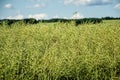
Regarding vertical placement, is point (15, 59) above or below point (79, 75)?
above

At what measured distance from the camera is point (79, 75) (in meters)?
7.07

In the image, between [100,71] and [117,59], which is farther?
[117,59]

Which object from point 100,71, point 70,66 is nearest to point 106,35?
point 100,71

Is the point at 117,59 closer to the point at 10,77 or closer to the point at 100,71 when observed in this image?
the point at 100,71

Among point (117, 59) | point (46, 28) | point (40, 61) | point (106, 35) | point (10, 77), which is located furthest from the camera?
point (46, 28)

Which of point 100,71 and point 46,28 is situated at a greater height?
point 46,28

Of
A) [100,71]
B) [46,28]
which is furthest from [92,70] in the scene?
[46,28]

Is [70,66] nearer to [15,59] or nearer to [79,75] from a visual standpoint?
[79,75]

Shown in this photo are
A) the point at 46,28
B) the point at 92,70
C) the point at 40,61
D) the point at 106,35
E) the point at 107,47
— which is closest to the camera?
the point at 40,61

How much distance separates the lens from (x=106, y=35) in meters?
9.95

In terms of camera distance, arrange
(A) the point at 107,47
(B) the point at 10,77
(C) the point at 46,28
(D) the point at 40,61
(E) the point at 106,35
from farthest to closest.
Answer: (C) the point at 46,28 < (E) the point at 106,35 < (A) the point at 107,47 < (D) the point at 40,61 < (B) the point at 10,77

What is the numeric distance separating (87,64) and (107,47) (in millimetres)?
1781

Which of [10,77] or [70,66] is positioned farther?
[70,66]

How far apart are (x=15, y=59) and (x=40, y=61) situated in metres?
0.63
